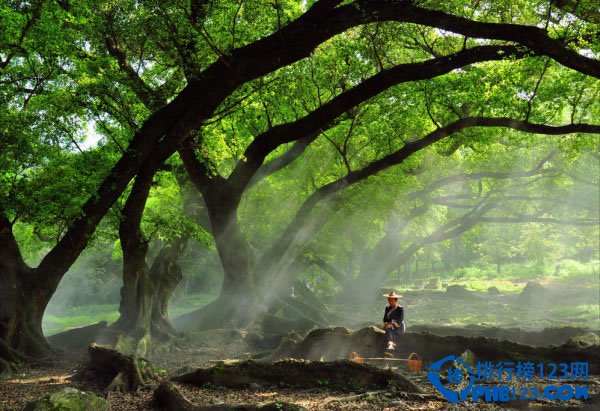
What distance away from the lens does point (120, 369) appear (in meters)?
10.2

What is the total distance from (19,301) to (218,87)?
7.22 metres

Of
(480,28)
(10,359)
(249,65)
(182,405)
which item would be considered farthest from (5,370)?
(480,28)

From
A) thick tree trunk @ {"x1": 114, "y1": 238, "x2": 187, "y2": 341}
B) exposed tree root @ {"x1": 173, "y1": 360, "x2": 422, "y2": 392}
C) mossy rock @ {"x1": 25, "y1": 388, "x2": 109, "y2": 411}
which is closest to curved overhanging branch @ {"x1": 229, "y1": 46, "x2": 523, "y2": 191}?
thick tree trunk @ {"x1": 114, "y1": 238, "x2": 187, "y2": 341}

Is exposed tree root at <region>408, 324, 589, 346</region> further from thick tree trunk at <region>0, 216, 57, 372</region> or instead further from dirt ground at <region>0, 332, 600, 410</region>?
thick tree trunk at <region>0, 216, 57, 372</region>

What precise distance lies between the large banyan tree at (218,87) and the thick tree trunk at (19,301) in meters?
0.04

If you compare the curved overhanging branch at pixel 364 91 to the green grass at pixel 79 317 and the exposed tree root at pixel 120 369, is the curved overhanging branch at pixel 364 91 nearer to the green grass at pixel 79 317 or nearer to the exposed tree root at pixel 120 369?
the exposed tree root at pixel 120 369

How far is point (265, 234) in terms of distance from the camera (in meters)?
26.9

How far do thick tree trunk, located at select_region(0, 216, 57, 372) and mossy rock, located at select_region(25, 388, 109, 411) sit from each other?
6125 mm

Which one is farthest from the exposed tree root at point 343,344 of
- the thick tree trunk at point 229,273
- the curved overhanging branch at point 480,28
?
the curved overhanging branch at point 480,28

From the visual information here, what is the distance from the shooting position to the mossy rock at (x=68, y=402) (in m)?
6.95

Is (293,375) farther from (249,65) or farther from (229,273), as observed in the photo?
(229,273)

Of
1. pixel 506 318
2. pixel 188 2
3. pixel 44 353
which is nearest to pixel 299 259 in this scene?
pixel 506 318

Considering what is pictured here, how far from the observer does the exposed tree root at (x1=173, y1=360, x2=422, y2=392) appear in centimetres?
892

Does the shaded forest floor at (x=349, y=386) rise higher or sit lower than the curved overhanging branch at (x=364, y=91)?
lower
